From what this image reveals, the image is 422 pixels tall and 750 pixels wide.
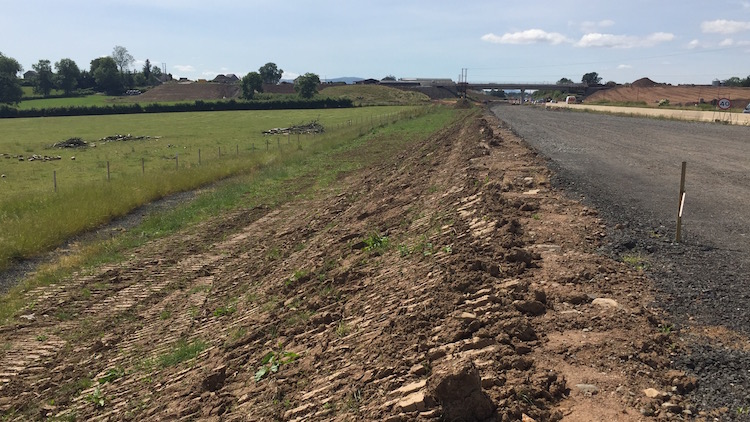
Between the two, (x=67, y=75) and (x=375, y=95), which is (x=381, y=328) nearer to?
(x=375, y=95)

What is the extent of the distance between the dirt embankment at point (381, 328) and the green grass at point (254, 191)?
96 centimetres

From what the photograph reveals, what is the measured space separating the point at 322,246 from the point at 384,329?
262 inches

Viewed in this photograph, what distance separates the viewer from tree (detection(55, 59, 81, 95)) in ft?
563

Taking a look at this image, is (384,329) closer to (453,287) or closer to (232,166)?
(453,287)

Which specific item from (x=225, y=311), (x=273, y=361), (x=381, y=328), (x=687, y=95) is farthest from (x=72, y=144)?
(x=687, y=95)

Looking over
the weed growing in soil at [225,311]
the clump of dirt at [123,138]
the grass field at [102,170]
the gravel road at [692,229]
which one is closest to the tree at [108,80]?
the grass field at [102,170]

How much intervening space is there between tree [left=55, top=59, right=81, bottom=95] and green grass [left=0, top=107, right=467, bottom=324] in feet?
513

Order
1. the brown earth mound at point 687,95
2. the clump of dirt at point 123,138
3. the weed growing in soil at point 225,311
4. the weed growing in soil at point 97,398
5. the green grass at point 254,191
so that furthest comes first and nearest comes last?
the brown earth mound at point 687,95 → the clump of dirt at point 123,138 → the green grass at point 254,191 → the weed growing in soil at point 225,311 → the weed growing in soil at point 97,398

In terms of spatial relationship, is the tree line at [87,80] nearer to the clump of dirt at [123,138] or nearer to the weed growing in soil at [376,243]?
the clump of dirt at [123,138]

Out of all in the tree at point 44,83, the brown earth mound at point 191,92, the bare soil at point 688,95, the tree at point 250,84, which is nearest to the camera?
the bare soil at point 688,95

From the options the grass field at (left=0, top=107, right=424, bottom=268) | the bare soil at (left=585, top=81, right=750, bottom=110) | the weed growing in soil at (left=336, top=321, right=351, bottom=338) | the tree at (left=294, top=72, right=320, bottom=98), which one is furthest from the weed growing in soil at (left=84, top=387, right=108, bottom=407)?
the tree at (left=294, top=72, right=320, bottom=98)

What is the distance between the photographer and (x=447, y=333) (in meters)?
5.98

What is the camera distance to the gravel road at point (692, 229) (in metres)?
5.20

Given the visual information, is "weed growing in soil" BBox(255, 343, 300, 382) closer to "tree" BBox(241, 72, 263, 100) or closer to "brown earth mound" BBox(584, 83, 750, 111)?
"brown earth mound" BBox(584, 83, 750, 111)
